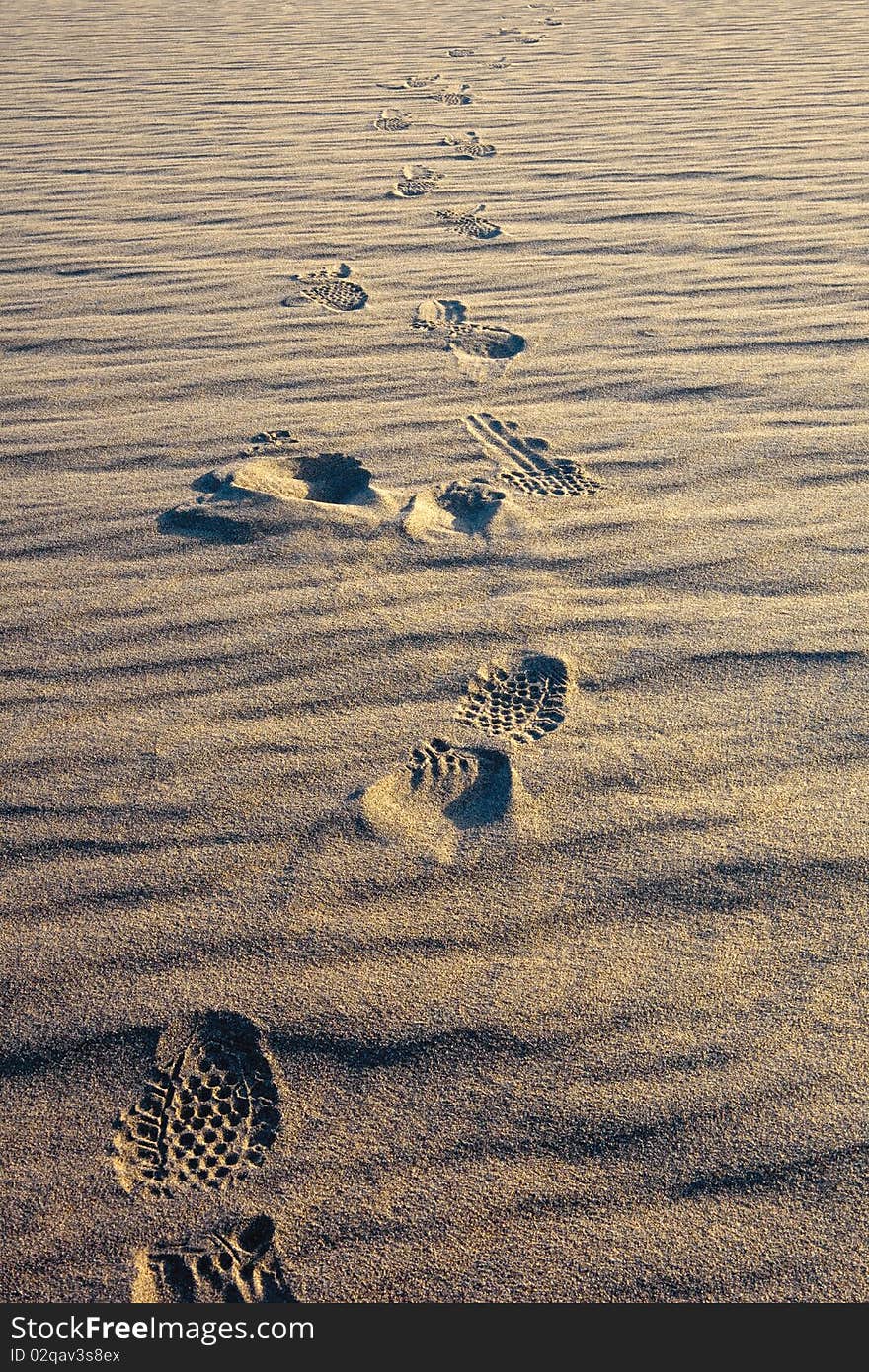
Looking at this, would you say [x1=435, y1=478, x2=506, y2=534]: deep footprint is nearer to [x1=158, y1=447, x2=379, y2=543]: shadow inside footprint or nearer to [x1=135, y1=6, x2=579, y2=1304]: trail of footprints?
[x1=135, y1=6, x2=579, y2=1304]: trail of footprints

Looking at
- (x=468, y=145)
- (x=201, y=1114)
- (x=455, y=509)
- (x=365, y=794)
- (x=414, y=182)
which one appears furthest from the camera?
(x=468, y=145)

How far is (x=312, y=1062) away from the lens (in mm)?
1626

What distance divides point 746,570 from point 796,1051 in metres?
1.28

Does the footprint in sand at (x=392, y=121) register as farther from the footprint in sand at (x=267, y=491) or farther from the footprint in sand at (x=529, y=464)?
the footprint in sand at (x=267, y=491)

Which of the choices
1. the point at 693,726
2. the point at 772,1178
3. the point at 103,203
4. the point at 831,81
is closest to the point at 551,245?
the point at 103,203

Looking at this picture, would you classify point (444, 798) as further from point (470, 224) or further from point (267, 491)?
point (470, 224)

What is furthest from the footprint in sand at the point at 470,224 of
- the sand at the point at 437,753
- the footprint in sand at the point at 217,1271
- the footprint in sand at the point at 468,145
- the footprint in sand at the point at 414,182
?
the footprint in sand at the point at 217,1271

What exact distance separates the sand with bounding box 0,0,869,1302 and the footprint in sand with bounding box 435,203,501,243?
4cm

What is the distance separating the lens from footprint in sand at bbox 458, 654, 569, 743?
7.16ft

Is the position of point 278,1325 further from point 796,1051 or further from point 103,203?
point 103,203

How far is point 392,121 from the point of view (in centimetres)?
584

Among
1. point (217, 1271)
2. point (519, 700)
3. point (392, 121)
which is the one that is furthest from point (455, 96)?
point (217, 1271)

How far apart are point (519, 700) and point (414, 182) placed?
3575mm

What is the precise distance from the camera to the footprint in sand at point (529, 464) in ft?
9.55
